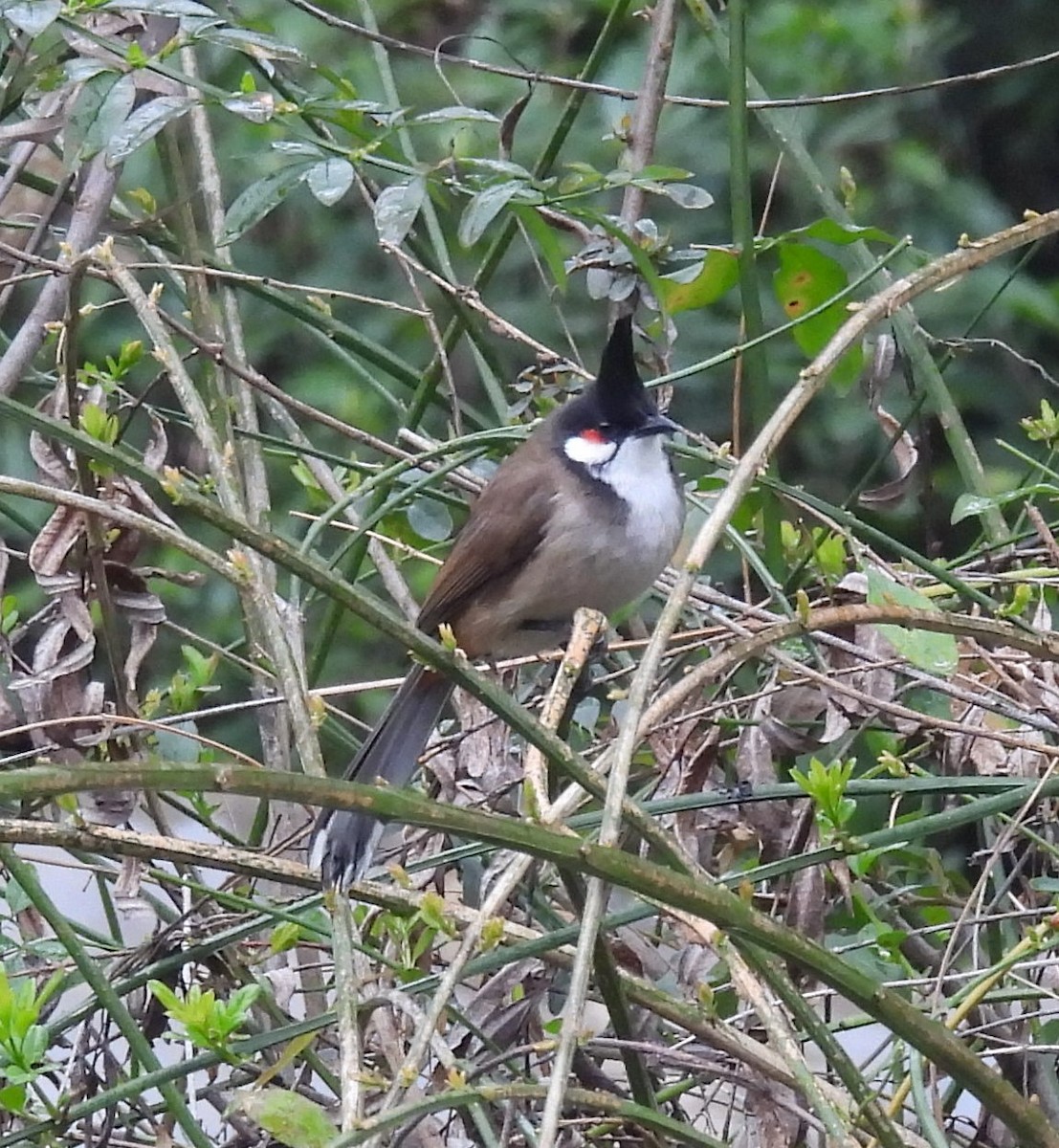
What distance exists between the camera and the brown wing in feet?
→ 8.38

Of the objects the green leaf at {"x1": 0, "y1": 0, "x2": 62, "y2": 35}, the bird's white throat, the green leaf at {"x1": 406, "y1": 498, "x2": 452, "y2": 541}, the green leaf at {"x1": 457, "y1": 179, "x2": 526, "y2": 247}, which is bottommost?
the bird's white throat

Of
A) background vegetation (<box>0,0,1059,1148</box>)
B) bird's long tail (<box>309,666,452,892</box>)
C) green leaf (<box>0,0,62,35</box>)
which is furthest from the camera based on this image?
bird's long tail (<box>309,666,452,892</box>)

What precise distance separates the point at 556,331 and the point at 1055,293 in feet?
4.34

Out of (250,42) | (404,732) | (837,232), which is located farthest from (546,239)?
(404,732)

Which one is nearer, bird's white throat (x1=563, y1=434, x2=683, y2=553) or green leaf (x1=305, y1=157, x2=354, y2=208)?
green leaf (x1=305, y1=157, x2=354, y2=208)

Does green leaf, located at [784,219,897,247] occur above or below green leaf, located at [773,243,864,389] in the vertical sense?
above

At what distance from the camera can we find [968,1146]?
1.81m

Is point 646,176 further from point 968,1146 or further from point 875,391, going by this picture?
point 968,1146

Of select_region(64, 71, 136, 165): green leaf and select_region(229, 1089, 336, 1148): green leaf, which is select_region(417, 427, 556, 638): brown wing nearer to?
select_region(64, 71, 136, 165): green leaf

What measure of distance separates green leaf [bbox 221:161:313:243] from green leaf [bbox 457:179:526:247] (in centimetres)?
17

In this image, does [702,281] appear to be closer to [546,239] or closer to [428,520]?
[546,239]

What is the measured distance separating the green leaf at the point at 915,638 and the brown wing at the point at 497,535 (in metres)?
0.99

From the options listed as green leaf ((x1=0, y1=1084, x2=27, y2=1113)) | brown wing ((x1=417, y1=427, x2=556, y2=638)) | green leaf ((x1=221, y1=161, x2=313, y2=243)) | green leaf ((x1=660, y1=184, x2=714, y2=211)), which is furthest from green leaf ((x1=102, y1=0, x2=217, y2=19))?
green leaf ((x1=0, y1=1084, x2=27, y2=1113))

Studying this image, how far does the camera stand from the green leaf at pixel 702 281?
2182mm
